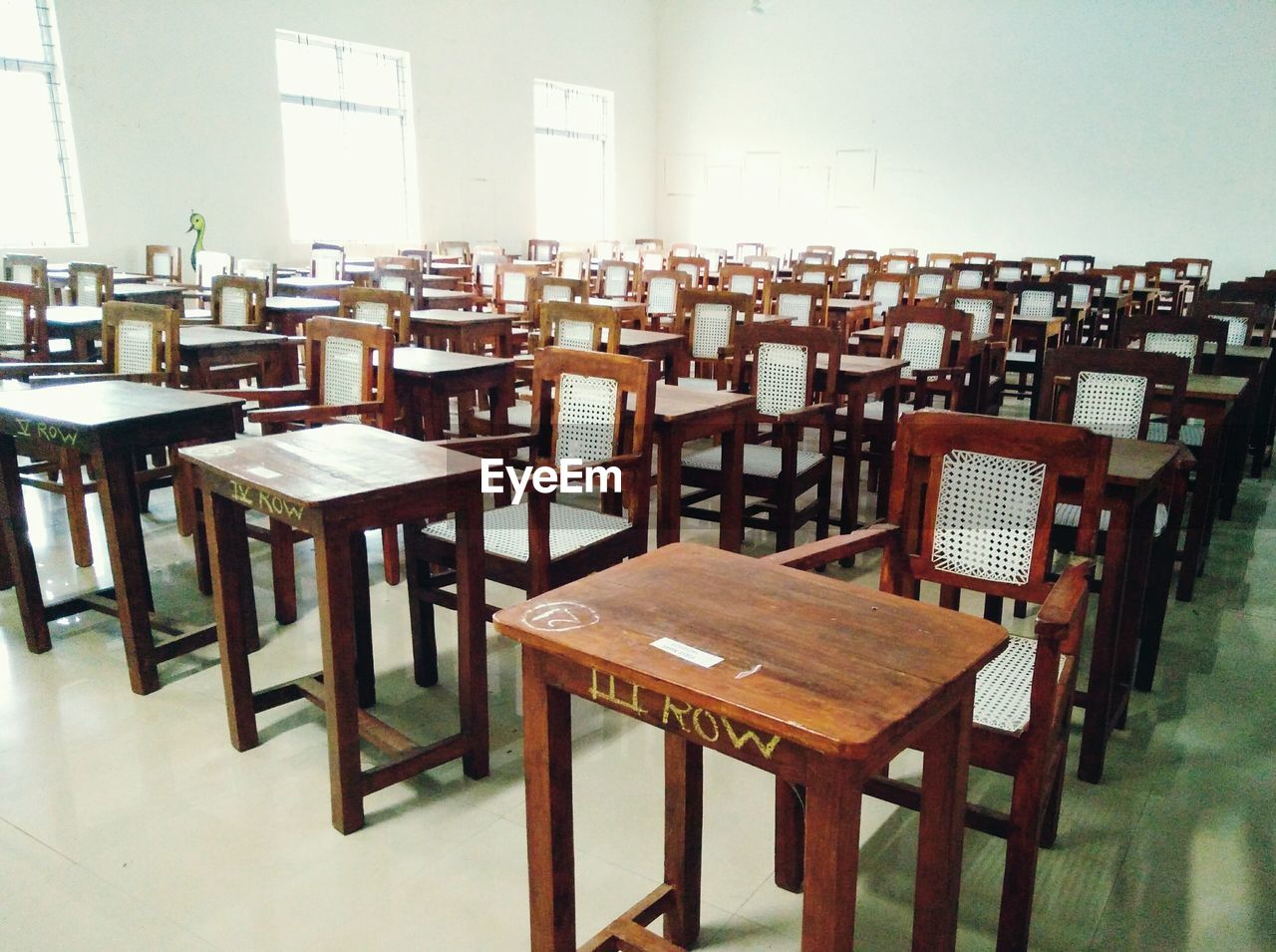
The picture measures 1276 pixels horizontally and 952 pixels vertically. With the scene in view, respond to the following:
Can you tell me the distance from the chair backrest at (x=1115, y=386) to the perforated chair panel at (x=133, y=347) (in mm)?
2903

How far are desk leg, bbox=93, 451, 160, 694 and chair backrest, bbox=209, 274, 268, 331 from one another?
2.17 m

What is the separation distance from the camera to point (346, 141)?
391 inches

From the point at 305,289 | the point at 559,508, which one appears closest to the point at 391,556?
the point at 559,508

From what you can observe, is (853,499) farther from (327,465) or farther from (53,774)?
(53,774)

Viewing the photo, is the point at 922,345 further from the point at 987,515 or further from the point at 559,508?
A: the point at 987,515

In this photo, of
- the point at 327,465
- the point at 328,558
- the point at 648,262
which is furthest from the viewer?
the point at 648,262

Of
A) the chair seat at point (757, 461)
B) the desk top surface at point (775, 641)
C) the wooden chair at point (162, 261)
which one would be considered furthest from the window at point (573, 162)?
the desk top surface at point (775, 641)

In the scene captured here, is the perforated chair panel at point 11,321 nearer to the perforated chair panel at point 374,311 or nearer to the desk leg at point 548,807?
the perforated chair panel at point 374,311

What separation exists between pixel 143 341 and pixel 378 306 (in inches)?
37.0

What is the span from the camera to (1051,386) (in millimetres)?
2820

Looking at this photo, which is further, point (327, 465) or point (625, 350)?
point (625, 350)

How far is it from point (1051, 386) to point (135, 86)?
809 cm

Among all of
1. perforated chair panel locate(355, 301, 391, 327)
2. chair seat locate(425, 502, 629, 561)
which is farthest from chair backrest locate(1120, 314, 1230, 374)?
perforated chair panel locate(355, 301, 391, 327)

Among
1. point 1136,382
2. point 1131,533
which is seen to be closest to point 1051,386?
point 1136,382
